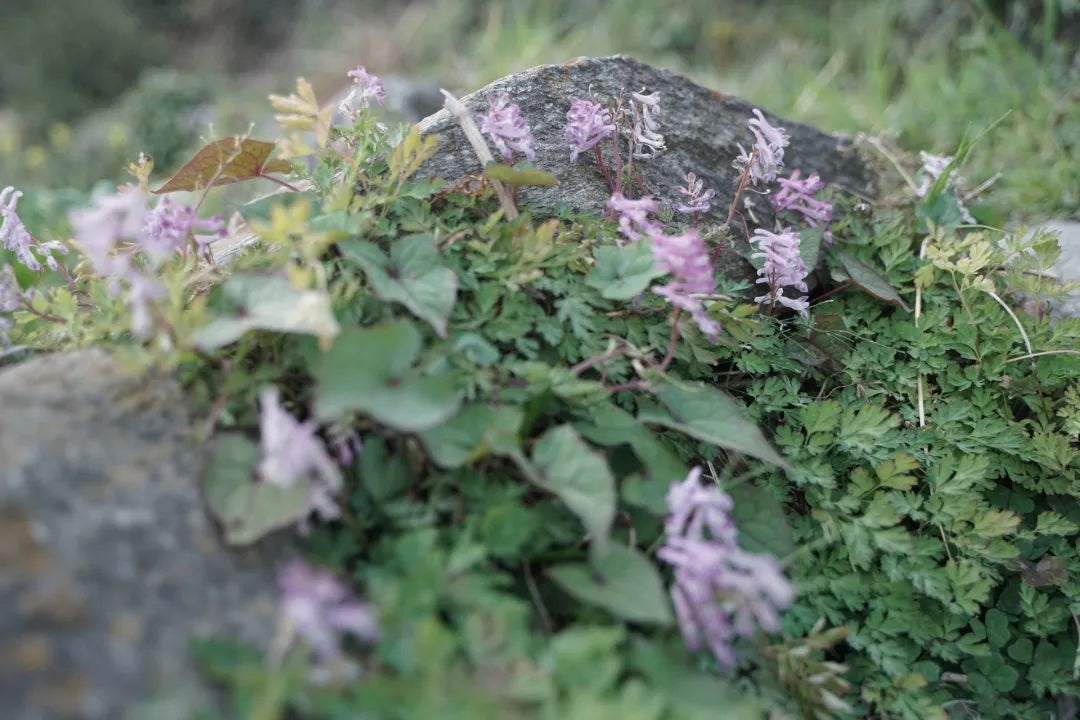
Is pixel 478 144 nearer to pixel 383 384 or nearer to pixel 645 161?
pixel 645 161

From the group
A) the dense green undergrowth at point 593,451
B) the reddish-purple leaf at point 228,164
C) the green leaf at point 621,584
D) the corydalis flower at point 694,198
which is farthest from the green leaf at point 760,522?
the reddish-purple leaf at point 228,164

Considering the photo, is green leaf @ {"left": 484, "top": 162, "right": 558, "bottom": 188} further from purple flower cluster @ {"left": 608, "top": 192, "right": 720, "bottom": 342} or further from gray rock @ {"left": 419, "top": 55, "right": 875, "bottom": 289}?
purple flower cluster @ {"left": 608, "top": 192, "right": 720, "bottom": 342}

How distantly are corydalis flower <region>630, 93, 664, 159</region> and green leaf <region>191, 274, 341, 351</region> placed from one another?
93 cm

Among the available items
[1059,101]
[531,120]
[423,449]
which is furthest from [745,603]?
[1059,101]

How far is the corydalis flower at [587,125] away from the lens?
1845 millimetres

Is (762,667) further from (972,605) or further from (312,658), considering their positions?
(312,658)

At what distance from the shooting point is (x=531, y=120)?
81.0 inches

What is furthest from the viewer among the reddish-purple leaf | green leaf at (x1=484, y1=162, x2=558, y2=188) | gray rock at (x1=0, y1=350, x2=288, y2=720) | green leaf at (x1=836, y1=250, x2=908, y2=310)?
green leaf at (x1=836, y1=250, x2=908, y2=310)

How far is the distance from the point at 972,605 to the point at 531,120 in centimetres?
142

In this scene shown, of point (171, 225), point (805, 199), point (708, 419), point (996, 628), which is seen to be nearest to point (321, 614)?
point (708, 419)

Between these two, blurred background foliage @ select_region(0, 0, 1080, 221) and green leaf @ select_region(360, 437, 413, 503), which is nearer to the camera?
green leaf @ select_region(360, 437, 413, 503)

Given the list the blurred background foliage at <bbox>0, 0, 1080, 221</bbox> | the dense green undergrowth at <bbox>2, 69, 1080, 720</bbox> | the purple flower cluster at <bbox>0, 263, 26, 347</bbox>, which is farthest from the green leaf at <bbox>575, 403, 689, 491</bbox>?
the blurred background foliage at <bbox>0, 0, 1080, 221</bbox>

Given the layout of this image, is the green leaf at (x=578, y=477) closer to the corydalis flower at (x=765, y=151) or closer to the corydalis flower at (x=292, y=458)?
the corydalis flower at (x=292, y=458)

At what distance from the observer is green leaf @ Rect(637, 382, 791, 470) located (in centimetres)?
146
